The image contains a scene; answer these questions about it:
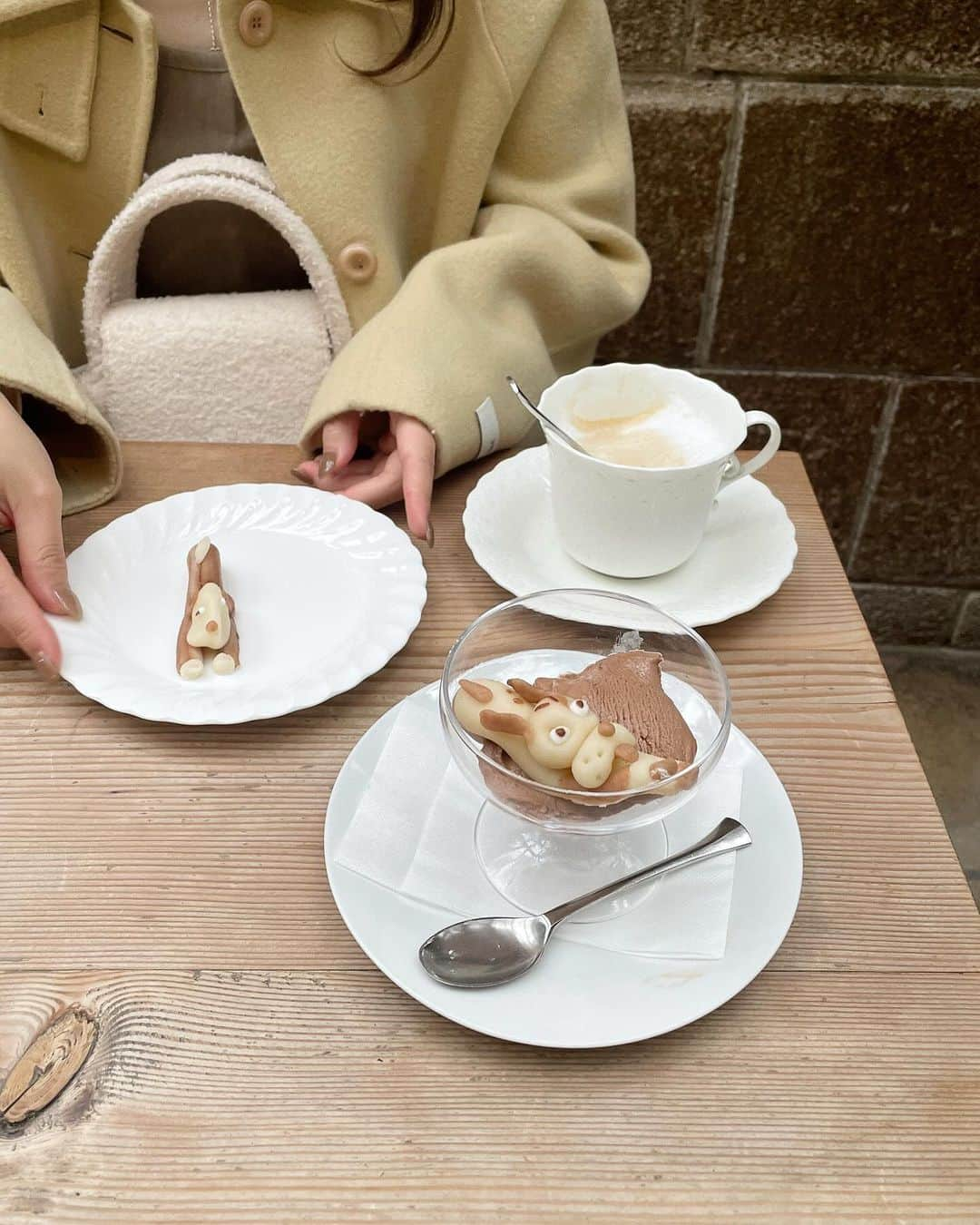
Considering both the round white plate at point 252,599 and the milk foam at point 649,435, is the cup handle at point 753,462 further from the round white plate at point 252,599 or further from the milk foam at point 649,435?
the round white plate at point 252,599

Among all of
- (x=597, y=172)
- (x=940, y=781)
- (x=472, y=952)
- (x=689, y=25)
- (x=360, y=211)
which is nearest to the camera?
(x=472, y=952)

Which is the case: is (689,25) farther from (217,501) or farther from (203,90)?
(217,501)

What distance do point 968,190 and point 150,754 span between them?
129 centimetres

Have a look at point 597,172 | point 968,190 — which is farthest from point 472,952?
point 968,190

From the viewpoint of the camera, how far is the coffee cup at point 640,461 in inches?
26.0

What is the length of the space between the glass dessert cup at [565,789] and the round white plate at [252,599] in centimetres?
9

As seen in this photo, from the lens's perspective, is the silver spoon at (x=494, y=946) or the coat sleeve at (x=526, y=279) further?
the coat sleeve at (x=526, y=279)

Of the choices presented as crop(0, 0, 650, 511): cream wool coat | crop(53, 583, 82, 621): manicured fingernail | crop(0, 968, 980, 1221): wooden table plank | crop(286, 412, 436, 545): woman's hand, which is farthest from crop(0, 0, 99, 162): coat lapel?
crop(0, 968, 980, 1221): wooden table plank

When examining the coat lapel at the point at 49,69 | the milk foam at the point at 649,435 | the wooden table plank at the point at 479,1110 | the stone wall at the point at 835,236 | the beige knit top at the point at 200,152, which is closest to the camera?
the wooden table plank at the point at 479,1110

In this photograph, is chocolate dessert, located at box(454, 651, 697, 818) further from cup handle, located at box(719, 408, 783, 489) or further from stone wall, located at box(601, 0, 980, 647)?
stone wall, located at box(601, 0, 980, 647)

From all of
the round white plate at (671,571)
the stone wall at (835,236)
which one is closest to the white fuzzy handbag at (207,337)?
the round white plate at (671,571)

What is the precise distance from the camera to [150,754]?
1.90 ft

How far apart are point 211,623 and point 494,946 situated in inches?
10.6

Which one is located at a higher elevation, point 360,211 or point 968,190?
point 360,211
